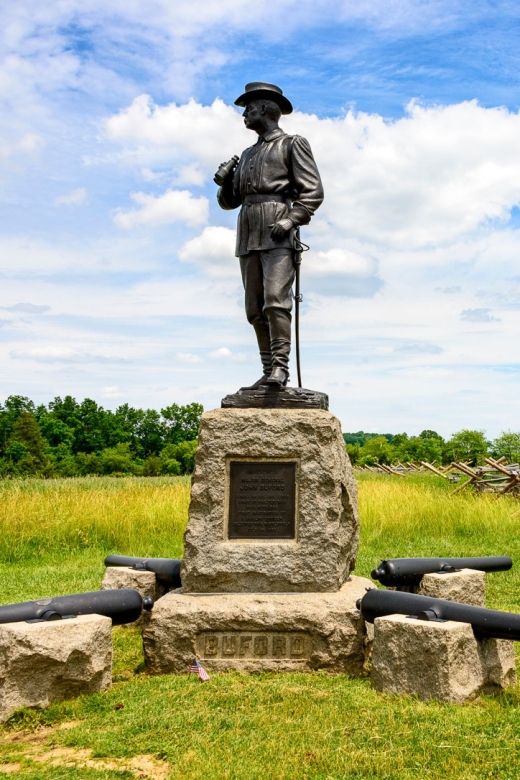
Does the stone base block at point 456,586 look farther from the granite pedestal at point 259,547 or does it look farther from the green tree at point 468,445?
the green tree at point 468,445

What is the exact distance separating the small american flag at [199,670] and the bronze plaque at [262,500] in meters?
0.91

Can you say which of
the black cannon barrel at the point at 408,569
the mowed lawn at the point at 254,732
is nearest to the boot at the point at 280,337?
the black cannon barrel at the point at 408,569

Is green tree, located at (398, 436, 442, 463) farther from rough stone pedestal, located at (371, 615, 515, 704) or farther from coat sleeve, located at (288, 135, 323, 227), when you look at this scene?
rough stone pedestal, located at (371, 615, 515, 704)

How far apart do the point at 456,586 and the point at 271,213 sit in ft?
10.9

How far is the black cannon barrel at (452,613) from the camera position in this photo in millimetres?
4457

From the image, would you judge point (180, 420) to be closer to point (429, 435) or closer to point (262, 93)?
point (429, 435)

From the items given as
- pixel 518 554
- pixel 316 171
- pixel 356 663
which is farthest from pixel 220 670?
pixel 518 554

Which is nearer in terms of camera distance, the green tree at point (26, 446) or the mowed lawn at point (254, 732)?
the mowed lawn at point (254, 732)

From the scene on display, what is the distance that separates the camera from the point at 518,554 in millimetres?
9984

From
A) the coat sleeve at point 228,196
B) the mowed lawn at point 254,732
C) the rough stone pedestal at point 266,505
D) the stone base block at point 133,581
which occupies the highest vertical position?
the coat sleeve at point 228,196

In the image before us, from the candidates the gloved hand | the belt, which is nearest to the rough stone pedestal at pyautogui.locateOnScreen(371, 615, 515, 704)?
the gloved hand

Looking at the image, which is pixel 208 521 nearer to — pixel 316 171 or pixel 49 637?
pixel 49 637

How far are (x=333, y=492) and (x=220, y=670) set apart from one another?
4.73 feet

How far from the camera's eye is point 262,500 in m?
5.44
